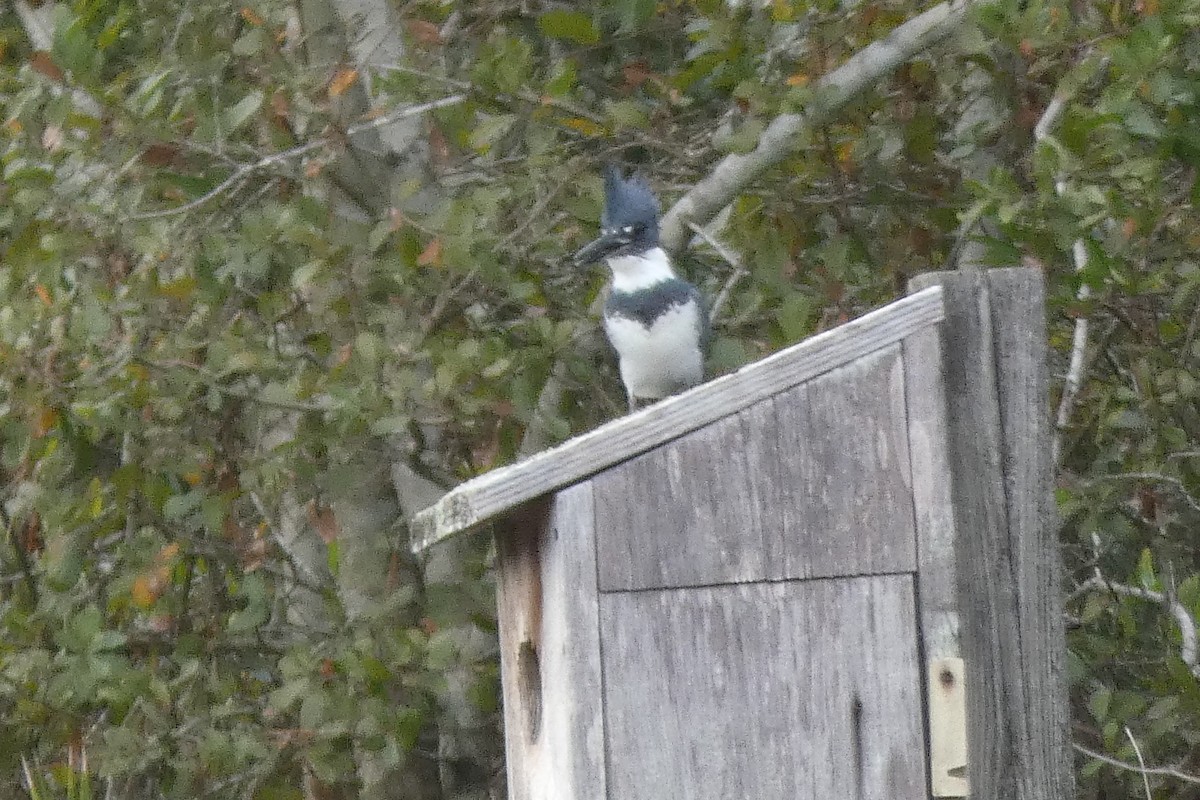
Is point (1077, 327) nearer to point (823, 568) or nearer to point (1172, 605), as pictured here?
point (1172, 605)

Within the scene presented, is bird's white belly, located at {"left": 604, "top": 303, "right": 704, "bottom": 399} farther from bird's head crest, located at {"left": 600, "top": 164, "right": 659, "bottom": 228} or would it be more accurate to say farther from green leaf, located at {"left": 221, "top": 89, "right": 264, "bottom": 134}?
green leaf, located at {"left": 221, "top": 89, "right": 264, "bottom": 134}

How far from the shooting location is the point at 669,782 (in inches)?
74.2

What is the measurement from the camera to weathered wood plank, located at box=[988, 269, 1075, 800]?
1870mm

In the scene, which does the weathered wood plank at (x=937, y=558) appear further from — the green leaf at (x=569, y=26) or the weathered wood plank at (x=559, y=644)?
the green leaf at (x=569, y=26)

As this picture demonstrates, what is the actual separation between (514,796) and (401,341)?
1.15 m

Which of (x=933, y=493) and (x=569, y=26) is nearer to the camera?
(x=933, y=493)

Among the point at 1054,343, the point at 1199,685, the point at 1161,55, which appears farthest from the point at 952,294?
the point at 1054,343

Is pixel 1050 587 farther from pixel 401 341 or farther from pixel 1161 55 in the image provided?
pixel 401 341

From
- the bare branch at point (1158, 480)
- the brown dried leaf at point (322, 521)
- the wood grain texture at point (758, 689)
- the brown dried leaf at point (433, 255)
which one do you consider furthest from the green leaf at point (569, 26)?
the wood grain texture at point (758, 689)

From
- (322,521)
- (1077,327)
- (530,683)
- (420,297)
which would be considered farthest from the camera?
(322,521)

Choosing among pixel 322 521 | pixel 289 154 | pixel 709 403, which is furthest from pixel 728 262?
pixel 709 403

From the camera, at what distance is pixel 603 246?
3.29 m

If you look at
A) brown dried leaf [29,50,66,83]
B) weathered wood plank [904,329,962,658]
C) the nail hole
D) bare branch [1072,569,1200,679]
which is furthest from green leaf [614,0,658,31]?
weathered wood plank [904,329,962,658]

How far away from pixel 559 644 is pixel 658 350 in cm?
157
